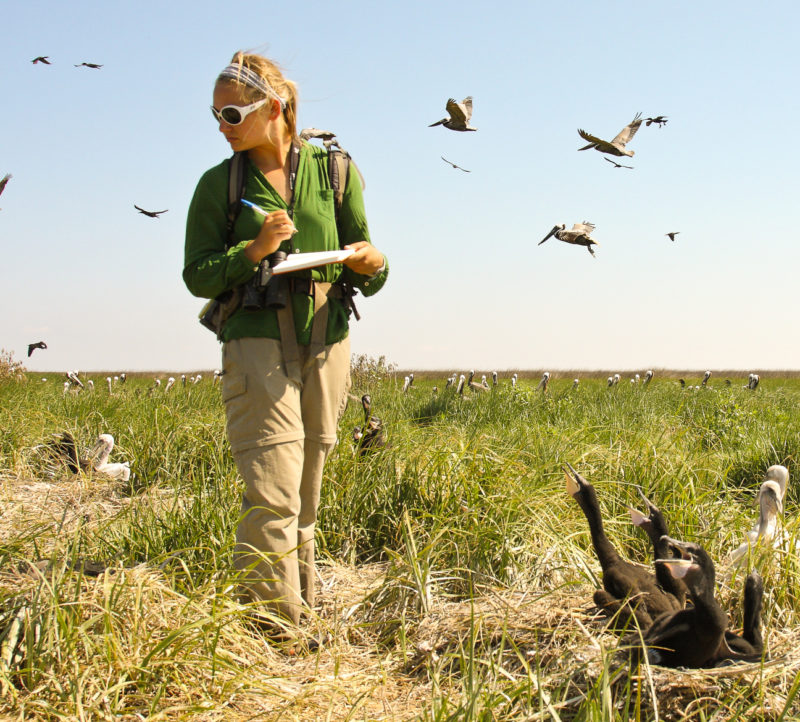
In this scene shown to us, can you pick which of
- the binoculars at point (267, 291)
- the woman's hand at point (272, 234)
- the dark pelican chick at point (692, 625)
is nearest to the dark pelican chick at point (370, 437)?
the binoculars at point (267, 291)

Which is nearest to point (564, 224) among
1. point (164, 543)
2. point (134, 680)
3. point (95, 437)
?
point (164, 543)

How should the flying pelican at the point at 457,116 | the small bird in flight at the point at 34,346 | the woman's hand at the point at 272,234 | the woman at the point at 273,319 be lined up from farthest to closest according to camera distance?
1. the small bird in flight at the point at 34,346
2. the flying pelican at the point at 457,116
3. the woman at the point at 273,319
4. the woman's hand at the point at 272,234

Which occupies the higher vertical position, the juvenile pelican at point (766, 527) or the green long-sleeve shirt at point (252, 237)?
the green long-sleeve shirt at point (252, 237)

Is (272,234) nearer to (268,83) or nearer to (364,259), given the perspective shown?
(364,259)

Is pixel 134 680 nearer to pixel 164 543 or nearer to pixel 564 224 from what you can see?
pixel 164 543

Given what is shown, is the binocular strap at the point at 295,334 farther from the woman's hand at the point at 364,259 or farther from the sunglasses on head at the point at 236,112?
the sunglasses on head at the point at 236,112

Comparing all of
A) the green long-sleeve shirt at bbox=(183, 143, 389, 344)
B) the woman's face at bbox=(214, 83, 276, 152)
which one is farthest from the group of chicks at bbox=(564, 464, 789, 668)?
the woman's face at bbox=(214, 83, 276, 152)

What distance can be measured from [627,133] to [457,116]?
5.19 ft

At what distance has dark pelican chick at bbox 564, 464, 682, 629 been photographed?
296 cm

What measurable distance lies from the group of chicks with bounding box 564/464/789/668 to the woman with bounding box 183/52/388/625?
1192 millimetres

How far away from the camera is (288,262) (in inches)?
117

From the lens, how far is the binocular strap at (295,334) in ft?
10.3

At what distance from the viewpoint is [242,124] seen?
3094 mm

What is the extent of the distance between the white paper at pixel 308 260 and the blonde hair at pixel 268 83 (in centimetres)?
58
